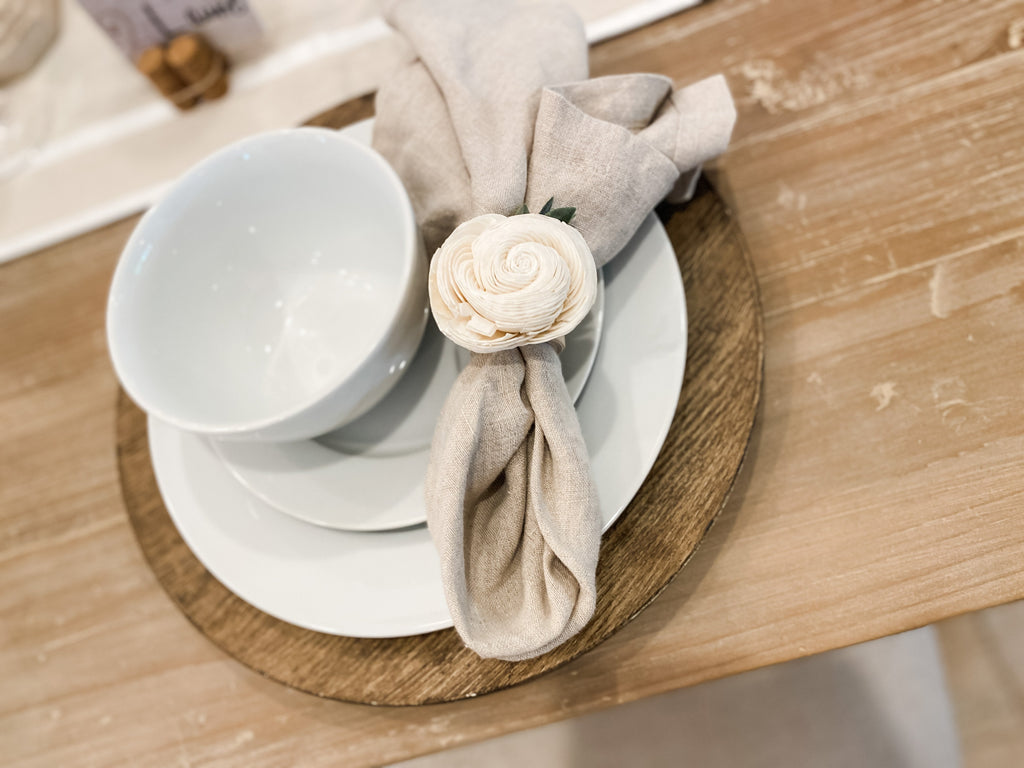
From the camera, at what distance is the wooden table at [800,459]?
1.20ft

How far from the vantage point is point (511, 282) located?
0.26 m

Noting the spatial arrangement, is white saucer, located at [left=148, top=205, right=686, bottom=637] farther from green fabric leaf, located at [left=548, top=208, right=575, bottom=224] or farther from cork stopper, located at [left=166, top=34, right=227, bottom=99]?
cork stopper, located at [left=166, top=34, right=227, bottom=99]

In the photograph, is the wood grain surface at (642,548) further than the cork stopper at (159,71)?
No

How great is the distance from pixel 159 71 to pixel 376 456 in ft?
1.23

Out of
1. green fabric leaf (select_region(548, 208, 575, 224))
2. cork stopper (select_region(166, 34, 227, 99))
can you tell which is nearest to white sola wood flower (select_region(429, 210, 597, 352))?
green fabric leaf (select_region(548, 208, 575, 224))

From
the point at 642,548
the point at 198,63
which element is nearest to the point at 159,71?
the point at 198,63

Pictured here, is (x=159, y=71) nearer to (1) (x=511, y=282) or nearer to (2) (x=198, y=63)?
(2) (x=198, y=63)

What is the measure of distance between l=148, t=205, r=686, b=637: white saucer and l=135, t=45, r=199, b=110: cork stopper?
33cm

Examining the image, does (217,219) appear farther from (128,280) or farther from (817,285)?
(817,285)

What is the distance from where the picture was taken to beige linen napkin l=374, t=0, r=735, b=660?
11.8 inches

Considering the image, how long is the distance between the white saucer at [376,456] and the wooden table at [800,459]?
126 mm

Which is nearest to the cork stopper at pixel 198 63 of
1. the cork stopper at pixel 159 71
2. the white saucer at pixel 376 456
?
the cork stopper at pixel 159 71

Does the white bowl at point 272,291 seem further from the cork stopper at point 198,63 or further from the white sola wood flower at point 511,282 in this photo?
the cork stopper at point 198,63

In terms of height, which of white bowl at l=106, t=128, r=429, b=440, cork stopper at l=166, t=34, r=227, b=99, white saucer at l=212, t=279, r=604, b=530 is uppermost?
cork stopper at l=166, t=34, r=227, b=99
